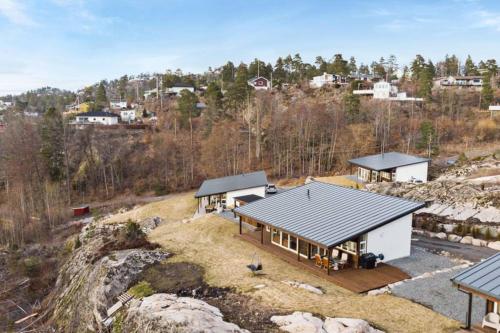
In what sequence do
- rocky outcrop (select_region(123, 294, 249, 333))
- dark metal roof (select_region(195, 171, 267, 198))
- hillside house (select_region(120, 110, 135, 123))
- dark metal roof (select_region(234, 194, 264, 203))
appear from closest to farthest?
rocky outcrop (select_region(123, 294, 249, 333)), dark metal roof (select_region(234, 194, 264, 203)), dark metal roof (select_region(195, 171, 267, 198)), hillside house (select_region(120, 110, 135, 123))

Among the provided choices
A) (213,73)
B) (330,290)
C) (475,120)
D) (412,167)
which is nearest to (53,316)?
(330,290)

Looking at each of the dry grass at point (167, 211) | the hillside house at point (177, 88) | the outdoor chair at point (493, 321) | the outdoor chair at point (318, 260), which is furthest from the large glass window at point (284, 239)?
the hillside house at point (177, 88)

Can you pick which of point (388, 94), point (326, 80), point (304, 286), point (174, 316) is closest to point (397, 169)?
point (304, 286)

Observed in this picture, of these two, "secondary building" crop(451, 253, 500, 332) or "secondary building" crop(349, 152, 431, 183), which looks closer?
"secondary building" crop(451, 253, 500, 332)

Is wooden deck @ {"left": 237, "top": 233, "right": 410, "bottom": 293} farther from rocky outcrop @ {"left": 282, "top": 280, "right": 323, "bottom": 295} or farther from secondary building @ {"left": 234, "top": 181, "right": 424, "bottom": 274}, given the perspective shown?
rocky outcrop @ {"left": 282, "top": 280, "right": 323, "bottom": 295}

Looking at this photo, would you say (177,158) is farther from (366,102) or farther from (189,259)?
(189,259)

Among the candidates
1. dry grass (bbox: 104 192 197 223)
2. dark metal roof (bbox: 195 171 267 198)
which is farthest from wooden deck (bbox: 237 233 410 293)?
dry grass (bbox: 104 192 197 223)
